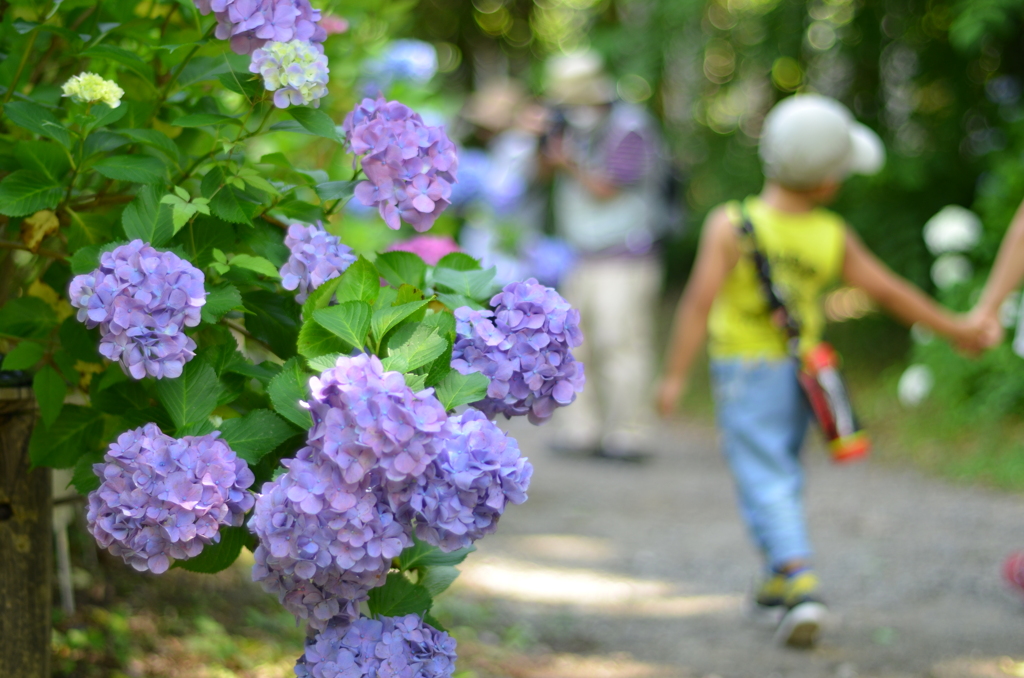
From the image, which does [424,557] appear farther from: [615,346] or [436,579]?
[615,346]

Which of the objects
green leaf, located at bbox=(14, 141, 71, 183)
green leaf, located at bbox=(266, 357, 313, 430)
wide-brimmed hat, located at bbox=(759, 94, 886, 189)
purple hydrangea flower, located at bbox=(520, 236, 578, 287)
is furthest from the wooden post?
purple hydrangea flower, located at bbox=(520, 236, 578, 287)

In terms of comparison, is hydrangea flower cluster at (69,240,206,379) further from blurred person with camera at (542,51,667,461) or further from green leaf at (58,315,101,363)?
blurred person with camera at (542,51,667,461)

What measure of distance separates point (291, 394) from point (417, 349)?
18 cm

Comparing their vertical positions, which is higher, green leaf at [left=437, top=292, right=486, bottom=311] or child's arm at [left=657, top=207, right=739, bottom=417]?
child's arm at [left=657, top=207, right=739, bottom=417]

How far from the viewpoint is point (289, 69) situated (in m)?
1.42

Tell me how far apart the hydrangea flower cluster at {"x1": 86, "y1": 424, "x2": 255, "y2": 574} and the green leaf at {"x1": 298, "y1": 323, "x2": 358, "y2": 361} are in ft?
0.53

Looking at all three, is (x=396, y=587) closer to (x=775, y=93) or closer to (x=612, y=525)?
(x=612, y=525)

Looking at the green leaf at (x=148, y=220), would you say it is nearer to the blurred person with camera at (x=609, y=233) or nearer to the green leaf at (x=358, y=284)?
the green leaf at (x=358, y=284)

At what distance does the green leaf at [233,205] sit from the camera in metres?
1.48

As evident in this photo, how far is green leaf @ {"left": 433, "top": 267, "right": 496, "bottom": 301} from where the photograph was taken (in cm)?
157

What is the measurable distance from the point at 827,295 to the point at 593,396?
8.79 feet

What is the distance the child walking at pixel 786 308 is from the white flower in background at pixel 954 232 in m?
2.92

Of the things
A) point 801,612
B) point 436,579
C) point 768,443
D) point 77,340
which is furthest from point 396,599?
point 768,443

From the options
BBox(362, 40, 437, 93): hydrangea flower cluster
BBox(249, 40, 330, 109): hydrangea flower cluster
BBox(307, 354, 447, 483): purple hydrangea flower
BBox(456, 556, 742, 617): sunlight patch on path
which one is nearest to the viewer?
BBox(307, 354, 447, 483): purple hydrangea flower
